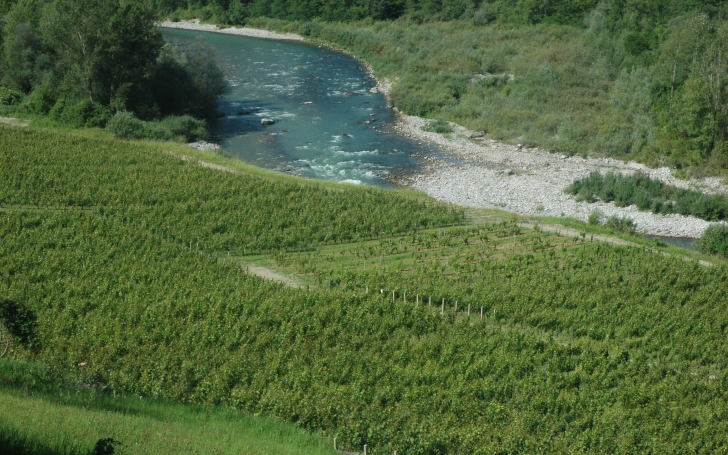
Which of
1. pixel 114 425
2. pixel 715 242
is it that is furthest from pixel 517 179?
pixel 114 425

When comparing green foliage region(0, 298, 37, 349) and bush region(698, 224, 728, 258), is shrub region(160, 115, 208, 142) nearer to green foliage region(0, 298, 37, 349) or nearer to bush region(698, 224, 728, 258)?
green foliage region(0, 298, 37, 349)

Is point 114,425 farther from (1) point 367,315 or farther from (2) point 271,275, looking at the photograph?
(2) point 271,275

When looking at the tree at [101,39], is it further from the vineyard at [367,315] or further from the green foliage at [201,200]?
the vineyard at [367,315]

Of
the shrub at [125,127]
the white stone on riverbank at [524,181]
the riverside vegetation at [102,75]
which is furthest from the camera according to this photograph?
the riverside vegetation at [102,75]

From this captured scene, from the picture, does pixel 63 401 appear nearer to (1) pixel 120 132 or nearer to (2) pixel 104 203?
(2) pixel 104 203

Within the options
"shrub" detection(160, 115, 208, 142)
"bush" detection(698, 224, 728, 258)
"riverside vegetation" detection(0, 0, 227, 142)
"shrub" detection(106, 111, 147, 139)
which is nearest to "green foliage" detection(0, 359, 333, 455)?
"bush" detection(698, 224, 728, 258)

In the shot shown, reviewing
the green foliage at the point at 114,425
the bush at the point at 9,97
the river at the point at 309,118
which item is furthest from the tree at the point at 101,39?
the green foliage at the point at 114,425

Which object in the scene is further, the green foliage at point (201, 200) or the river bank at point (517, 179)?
the river bank at point (517, 179)
